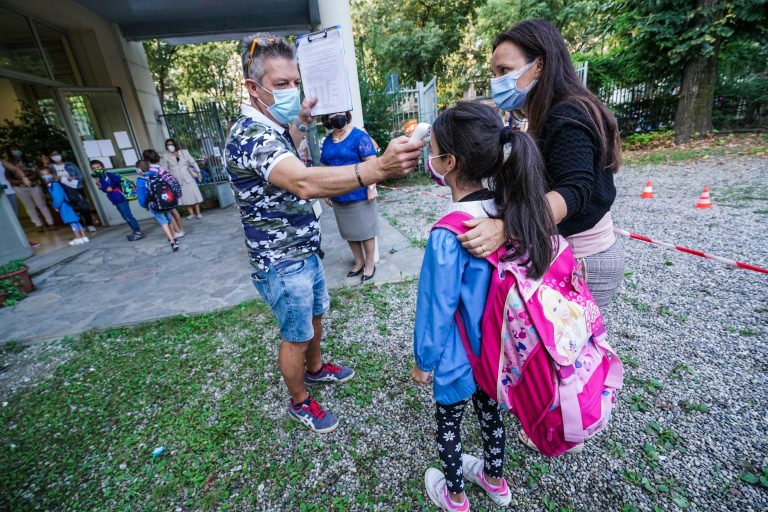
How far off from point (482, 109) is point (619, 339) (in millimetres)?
2466

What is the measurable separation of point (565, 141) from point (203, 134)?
1022cm

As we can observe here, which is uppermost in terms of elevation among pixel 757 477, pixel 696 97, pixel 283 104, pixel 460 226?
pixel 283 104

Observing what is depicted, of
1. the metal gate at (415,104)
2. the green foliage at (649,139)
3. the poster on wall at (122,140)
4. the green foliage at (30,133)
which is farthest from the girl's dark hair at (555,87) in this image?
the green foliage at (649,139)

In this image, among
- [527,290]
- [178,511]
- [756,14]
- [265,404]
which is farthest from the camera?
[756,14]

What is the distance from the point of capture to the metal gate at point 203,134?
930cm

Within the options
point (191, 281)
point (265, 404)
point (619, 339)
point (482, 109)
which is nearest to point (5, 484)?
point (265, 404)

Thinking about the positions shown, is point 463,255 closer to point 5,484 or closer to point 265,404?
point 265,404

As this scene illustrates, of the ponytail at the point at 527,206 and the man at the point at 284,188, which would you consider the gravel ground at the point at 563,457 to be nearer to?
the man at the point at 284,188

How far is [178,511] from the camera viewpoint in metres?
1.87

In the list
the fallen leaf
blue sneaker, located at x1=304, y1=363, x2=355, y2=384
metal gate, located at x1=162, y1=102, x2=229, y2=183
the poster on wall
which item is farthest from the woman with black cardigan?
the poster on wall

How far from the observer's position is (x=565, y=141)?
1366mm

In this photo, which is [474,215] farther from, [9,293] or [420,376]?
[9,293]

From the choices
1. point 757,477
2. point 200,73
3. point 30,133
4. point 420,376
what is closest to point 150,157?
point 30,133

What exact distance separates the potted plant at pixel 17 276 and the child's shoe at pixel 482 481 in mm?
5990
